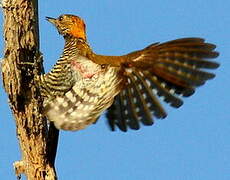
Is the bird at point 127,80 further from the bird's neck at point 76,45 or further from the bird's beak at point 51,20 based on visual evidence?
the bird's beak at point 51,20

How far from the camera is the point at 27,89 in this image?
13.6 feet

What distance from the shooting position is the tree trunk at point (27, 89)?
3.96m

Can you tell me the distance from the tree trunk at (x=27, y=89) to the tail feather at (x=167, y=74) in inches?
32.6

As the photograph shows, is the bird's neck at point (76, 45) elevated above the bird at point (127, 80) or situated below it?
above

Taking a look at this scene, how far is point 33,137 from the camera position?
4.21m

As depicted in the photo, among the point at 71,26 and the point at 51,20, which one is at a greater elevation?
the point at 51,20

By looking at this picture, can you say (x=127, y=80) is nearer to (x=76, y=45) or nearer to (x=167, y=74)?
(x=167, y=74)

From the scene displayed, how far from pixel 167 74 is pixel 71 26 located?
40.7 inches

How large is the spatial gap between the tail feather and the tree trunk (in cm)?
83

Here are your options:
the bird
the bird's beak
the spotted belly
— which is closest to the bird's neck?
the bird

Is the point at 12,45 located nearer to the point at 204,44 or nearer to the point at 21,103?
the point at 21,103

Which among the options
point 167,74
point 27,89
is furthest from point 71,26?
point 27,89

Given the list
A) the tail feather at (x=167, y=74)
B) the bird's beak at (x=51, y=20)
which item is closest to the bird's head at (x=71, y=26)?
the bird's beak at (x=51, y=20)

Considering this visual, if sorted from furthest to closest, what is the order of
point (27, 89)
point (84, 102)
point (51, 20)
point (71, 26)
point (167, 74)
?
point (51, 20) → point (71, 26) → point (167, 74) → point (84, 102) → point (27, 89)
